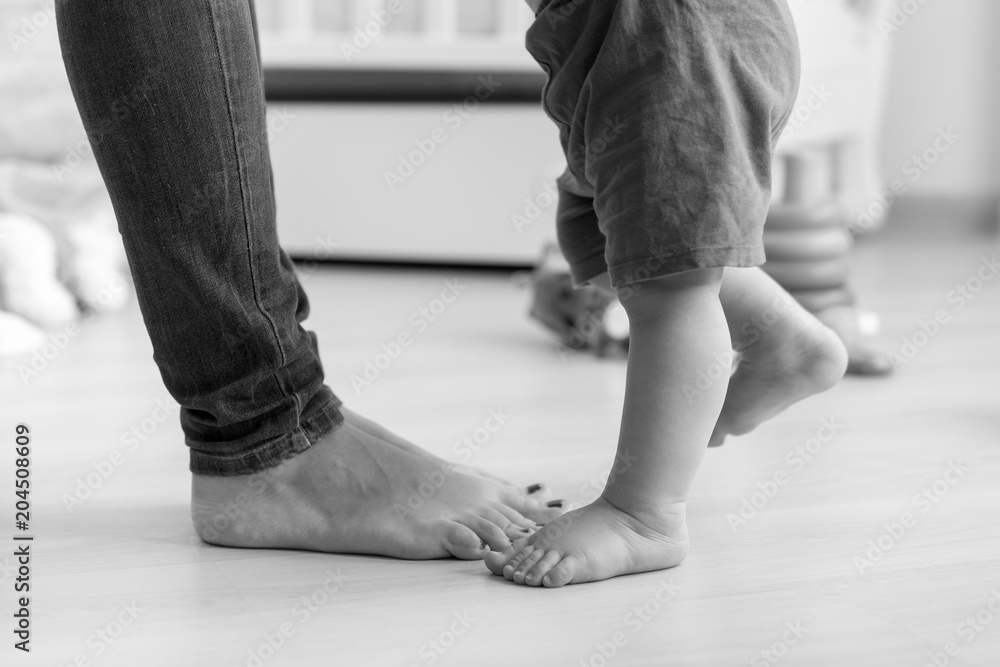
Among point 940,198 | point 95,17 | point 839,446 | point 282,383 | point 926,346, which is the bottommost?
point 940,198

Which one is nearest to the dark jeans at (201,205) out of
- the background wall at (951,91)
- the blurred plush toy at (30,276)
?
the blurred plush toy at (30,276)

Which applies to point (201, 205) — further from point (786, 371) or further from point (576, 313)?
point (576, 313)

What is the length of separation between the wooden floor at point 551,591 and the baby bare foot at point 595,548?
10mm

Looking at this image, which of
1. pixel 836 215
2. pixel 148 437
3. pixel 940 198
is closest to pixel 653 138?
pixel 148 437

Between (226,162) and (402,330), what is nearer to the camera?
(226,162)

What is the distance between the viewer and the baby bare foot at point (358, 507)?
0.78 m

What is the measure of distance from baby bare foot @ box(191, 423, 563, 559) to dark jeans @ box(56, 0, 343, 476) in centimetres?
2

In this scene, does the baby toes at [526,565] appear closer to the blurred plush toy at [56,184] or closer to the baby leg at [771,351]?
the baby leg at [771,351]

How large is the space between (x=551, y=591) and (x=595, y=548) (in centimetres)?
4

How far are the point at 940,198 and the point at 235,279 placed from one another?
214 cm

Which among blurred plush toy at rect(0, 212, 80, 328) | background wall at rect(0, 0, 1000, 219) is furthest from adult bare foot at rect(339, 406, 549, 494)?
background wall at rect(0, 0, 1000, 219)

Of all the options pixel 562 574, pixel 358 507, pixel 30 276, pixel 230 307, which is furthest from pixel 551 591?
pixel 30 276

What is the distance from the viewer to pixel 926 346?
4.82 ft

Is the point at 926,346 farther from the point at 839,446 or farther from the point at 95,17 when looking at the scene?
the point at 95,17
